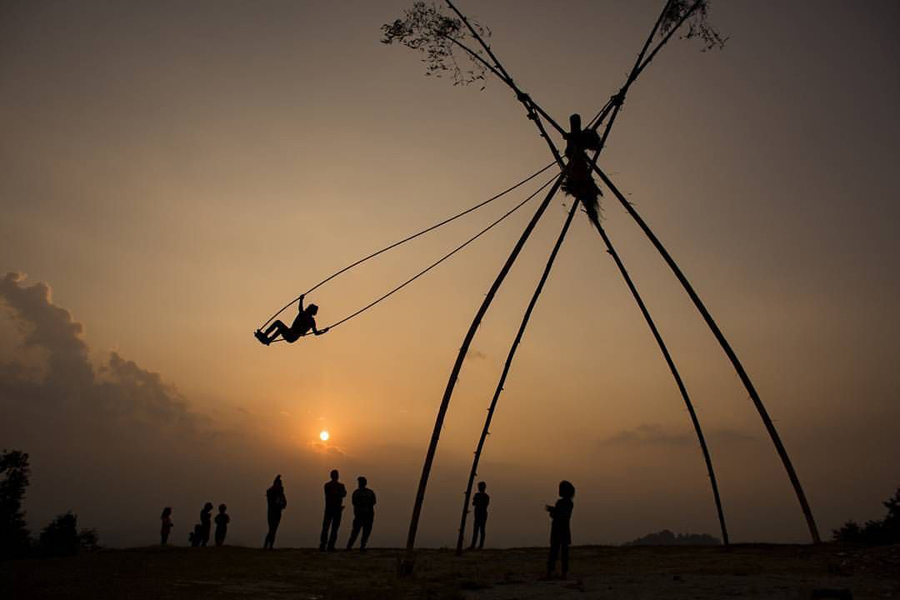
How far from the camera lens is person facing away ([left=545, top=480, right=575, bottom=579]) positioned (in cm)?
1109

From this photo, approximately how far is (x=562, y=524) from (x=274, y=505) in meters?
11.1

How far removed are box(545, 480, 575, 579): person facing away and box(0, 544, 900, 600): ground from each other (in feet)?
1.26

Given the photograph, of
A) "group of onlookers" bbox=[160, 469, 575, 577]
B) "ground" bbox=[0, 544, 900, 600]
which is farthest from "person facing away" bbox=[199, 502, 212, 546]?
"ground" bbox=[0, 544, 900, 600]

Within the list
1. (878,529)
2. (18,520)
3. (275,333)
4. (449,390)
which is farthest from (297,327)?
(18,520)

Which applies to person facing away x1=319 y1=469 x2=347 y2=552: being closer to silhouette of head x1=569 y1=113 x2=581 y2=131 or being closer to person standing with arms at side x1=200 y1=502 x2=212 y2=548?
person standing with arms at side x1=200 y1=502 x2=212 y2=548

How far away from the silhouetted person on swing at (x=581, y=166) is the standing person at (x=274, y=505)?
516 inches

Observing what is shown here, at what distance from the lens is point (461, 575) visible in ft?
38.2

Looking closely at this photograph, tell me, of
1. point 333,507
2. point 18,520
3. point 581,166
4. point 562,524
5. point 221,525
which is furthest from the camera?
point 18,520

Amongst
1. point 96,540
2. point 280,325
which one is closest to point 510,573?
point 280,325

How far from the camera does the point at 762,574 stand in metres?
10.4

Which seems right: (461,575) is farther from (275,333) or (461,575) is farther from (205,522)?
(205,522)

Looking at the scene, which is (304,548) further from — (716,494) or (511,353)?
(716,494)

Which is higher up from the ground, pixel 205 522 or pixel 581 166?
pixel 581 166

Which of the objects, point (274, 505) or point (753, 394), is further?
point (274, 505)
